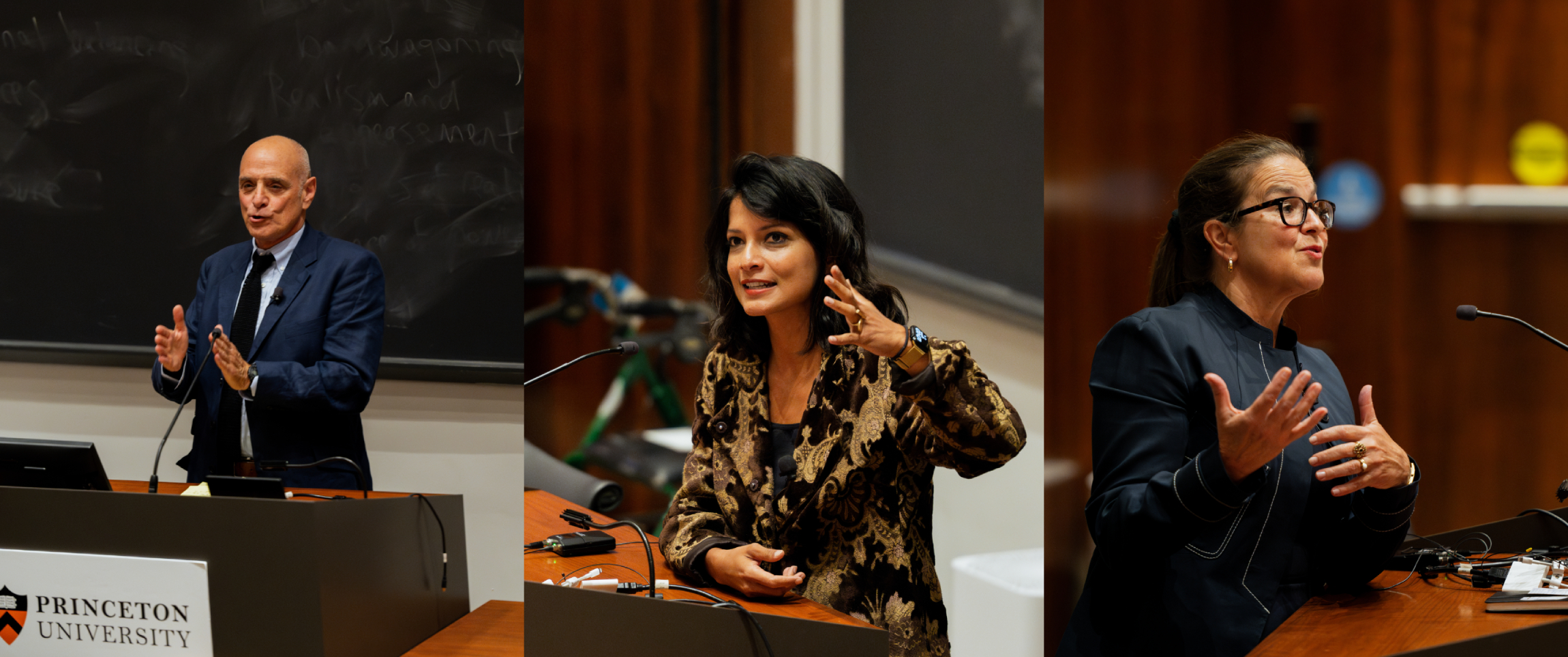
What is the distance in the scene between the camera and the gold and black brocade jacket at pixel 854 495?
5.45 ft

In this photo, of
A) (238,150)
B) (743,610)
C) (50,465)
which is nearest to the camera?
(743,610)

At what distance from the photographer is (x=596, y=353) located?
1834mm

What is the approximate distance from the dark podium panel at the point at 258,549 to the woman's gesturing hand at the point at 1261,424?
1696 millimetres

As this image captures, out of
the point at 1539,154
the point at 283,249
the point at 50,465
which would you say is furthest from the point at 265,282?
the point at 1539,154

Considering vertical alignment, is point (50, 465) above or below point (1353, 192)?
below

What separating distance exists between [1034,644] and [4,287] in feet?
11.9

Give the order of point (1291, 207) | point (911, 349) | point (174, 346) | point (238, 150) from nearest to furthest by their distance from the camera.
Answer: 1. point (911, 349)
2. point (1291, 207)
3. point (174, 346)
4. point (238, 150)

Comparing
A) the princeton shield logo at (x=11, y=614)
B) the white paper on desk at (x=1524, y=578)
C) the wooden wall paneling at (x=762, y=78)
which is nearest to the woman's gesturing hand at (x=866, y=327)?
the wooden wall paneling at (x=762, y=78)

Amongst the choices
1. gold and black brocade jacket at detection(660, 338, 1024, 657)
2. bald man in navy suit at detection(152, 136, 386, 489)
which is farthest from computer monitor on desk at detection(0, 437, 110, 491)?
gold and black brocade jacket at detection(660, 338, 1024, 657)

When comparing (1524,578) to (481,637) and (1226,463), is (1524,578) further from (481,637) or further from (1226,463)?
(481,637)

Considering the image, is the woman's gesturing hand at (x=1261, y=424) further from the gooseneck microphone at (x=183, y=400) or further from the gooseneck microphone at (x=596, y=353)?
the gooseneck microphone at (x=183, y=400)

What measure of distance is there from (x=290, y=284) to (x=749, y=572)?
7.63ft

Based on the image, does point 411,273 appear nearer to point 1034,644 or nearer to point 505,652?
point 505,652

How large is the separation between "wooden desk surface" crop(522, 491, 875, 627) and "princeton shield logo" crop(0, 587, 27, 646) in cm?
124
